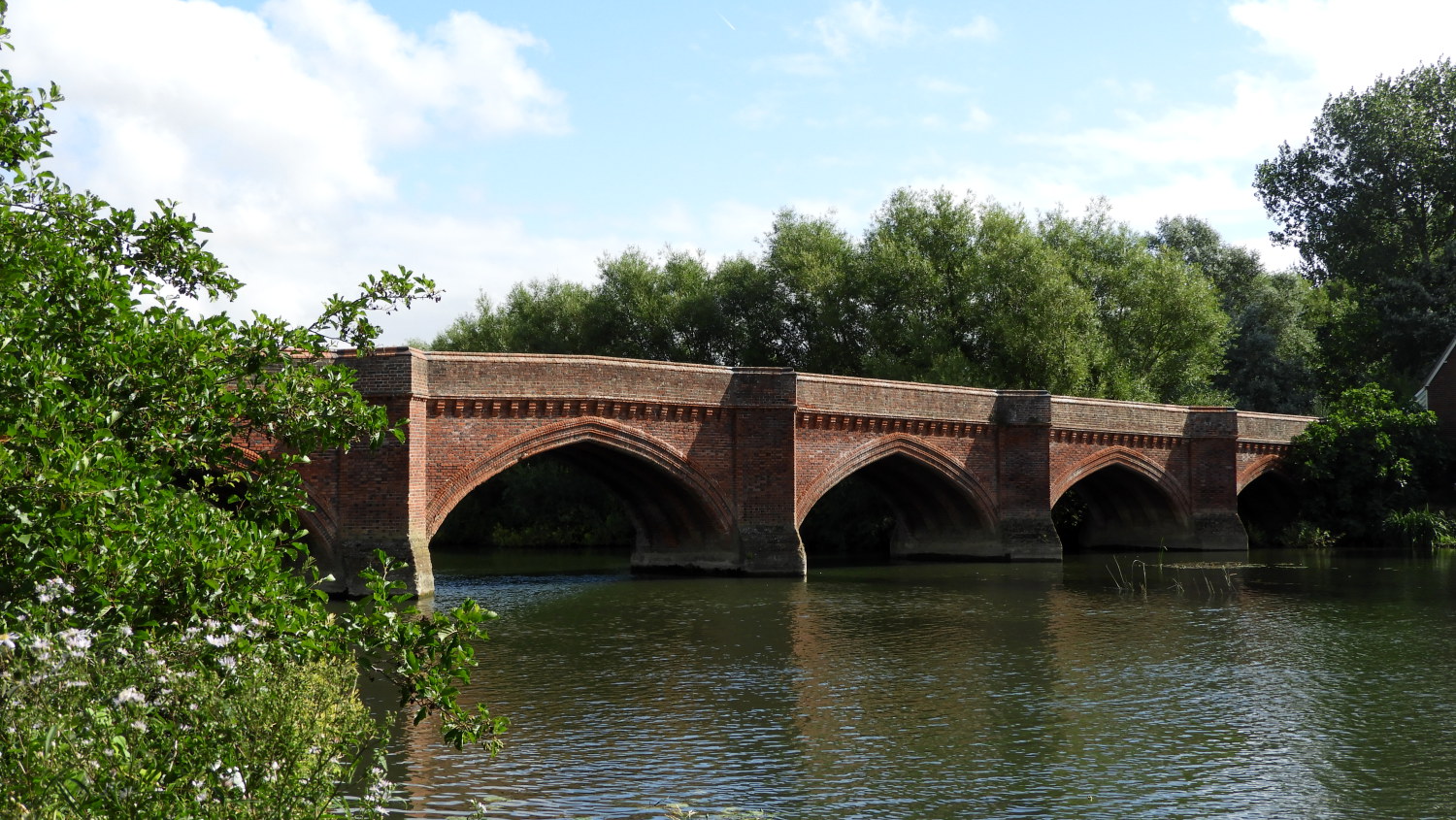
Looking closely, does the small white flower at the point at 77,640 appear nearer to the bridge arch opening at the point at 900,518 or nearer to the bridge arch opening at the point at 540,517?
the bridge arch opening at the point at 900,518

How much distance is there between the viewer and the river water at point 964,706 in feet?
29.1

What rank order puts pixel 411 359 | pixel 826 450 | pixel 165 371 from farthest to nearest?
pixel 826 450, pixel 411 359, pixel 165 371

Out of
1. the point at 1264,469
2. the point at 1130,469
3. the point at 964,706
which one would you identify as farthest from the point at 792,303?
the point at 964,706

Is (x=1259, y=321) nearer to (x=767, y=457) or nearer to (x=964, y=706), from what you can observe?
(x=767, y=457)

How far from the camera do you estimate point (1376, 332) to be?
46312 mm

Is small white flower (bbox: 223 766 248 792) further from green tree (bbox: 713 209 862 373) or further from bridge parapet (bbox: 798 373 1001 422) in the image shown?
green tree (bbox: 713 209 862 373)

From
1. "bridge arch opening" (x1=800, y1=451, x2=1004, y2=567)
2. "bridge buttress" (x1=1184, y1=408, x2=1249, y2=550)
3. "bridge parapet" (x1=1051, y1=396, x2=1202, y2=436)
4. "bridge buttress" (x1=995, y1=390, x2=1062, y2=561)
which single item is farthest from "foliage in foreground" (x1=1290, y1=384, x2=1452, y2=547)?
"bridge arch opening" (x1=800, y1=451, x2=1004, y2=567)

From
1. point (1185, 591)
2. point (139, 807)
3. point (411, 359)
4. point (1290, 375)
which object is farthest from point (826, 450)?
point (1290, 375)

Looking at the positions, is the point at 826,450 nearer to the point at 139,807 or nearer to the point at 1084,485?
the point at 1084,485

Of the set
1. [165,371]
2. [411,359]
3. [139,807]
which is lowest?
[139,807]

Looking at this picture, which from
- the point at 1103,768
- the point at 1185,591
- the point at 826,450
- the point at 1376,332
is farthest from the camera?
the point at 1376,332

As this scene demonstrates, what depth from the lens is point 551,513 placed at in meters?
43.0

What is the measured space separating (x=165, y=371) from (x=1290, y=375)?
48.1 metres

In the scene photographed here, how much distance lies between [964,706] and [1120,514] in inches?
1048
